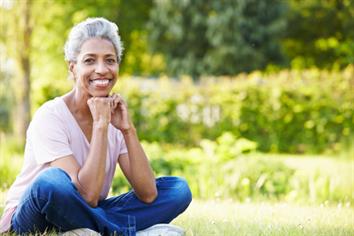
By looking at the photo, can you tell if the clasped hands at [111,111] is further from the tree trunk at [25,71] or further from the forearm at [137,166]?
the tree trunk at [25,71]

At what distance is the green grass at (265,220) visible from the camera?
4.62 m

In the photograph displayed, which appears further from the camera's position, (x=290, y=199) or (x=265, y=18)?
(x=265, y=18)

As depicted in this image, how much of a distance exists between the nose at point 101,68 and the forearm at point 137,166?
41 centimetres

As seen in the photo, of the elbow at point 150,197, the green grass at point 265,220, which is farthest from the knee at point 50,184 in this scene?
the green grass at point 265,220

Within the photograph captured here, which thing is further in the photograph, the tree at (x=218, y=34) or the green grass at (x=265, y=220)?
the tree at (x=218, y=34)

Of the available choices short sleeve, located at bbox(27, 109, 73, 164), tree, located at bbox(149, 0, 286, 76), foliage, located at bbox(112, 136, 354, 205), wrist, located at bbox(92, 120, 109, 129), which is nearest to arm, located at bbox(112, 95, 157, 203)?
wrist, located at bbox(92, 120, 109, 129)

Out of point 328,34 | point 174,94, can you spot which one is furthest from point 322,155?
point 328,34

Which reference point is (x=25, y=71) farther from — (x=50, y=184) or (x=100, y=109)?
(x=50, y=184)

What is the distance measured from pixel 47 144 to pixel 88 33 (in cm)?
71

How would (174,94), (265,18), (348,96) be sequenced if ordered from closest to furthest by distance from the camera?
(348,96)
(174,94)
(265,18)

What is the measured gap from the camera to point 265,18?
2488 cm

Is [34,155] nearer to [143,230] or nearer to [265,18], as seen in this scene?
[143,230]

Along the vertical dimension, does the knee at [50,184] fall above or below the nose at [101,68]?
below

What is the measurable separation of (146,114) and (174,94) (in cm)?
74
